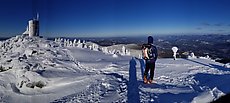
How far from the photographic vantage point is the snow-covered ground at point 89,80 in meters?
11.1

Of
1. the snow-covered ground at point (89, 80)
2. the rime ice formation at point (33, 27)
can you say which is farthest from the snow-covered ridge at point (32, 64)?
the rime ice formation at point (33, 27)

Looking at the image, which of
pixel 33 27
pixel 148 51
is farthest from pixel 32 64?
pixel 33 27

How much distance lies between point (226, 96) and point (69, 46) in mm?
16964

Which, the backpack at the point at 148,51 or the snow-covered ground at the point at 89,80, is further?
the backpack at the point at 148,51

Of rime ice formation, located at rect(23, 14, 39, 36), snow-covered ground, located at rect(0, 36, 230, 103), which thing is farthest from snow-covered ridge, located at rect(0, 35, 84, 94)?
rime ice formation, located at rect(23, 14, 39, 36)

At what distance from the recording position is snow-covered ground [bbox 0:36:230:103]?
11.1 m

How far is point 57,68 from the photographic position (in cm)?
1827

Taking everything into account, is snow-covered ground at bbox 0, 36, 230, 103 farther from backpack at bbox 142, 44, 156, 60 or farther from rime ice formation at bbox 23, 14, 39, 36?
rime ice formation at bbox 23, 14, 39, 36

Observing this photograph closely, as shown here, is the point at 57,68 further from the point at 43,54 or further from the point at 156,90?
the point at 156,90

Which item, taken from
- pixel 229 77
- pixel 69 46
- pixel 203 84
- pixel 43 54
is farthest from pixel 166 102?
pixel 69 46

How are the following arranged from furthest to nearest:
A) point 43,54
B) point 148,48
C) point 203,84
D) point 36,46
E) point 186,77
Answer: point 36,46
point 43,54
point 186,77
point 203,84
point 148,48

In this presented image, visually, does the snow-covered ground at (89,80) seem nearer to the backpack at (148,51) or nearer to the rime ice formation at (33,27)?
the backpack at (148,51)

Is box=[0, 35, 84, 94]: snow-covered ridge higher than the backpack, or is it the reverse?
the backpack

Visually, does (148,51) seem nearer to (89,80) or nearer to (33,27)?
(89,80)
